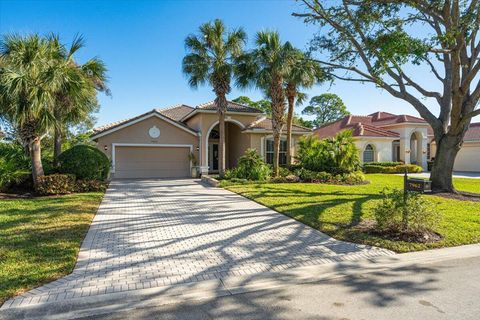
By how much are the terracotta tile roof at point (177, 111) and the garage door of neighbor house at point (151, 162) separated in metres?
5.24

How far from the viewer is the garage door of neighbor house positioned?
20.5m

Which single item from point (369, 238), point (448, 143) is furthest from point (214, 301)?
point (448, 143)

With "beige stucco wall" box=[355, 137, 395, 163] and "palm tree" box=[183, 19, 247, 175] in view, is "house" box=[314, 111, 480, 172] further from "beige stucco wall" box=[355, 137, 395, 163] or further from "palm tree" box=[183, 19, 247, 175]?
"palm tree" box=[183, 19, 247, 175]

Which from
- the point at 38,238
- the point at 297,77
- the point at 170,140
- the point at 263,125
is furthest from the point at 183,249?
the point at 263,125

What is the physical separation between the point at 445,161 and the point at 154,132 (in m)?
16.5

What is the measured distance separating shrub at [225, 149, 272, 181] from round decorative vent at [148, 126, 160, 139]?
5.82 m

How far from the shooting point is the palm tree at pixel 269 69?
17.1 m

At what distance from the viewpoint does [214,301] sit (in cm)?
411

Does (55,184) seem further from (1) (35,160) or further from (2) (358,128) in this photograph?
(2) (358,128)

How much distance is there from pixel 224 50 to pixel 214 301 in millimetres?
15813

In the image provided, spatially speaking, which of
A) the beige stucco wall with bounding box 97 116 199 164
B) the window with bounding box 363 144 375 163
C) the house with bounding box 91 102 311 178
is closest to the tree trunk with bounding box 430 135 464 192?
the house with bounding box 91 102 311 178

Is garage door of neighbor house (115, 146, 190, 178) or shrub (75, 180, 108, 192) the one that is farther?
garage door of neighbor house (115, 146, 190, 178)

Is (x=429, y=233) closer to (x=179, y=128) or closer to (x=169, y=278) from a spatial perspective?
(x=169, y=278)

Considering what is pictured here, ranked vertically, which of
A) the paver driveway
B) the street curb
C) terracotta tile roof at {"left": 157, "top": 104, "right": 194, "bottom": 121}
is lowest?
the street curb
